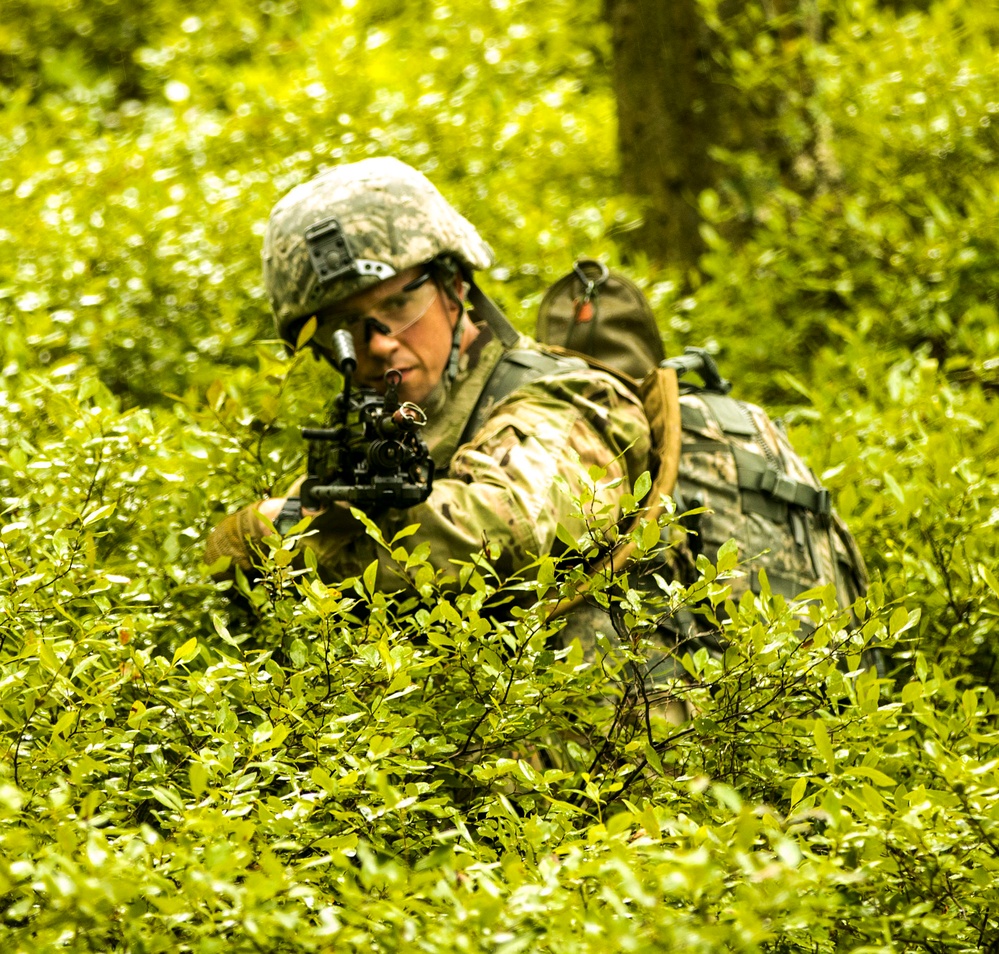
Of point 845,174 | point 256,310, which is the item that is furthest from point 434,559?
point 845,174

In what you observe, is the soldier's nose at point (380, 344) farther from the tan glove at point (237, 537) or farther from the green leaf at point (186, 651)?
the green leaf at point (186, 651)

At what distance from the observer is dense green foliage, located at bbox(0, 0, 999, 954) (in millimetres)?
1931

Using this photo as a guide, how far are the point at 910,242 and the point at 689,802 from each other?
3553 millimetres

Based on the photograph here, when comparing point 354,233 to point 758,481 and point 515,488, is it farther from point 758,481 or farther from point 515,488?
point 758,481

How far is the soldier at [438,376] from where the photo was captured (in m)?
2.97

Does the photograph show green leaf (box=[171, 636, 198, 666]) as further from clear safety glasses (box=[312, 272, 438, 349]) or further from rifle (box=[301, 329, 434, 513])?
clear safety glasses (box=[312, 272, 438, 349])

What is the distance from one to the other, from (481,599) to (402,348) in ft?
4.06

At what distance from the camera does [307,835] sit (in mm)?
2184

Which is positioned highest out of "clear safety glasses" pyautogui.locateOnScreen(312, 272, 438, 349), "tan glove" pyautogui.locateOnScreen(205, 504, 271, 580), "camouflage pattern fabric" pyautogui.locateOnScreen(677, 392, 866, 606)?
"clear safety glasses" pyautogui.locateOnScreen(312, 272, 438, 349)

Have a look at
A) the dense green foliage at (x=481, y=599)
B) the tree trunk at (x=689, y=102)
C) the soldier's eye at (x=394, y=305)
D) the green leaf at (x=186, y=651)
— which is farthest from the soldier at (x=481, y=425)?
the tree trunk at (x=689, y=102)

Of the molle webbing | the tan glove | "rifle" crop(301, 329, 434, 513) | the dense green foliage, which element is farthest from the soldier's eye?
the molle webbing

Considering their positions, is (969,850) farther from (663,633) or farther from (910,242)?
(910,242)

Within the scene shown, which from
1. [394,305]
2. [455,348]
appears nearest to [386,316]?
[394,305]

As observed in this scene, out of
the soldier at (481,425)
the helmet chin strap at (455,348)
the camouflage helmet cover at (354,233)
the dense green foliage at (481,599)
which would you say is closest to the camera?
the dense green foliage at (481,599)
